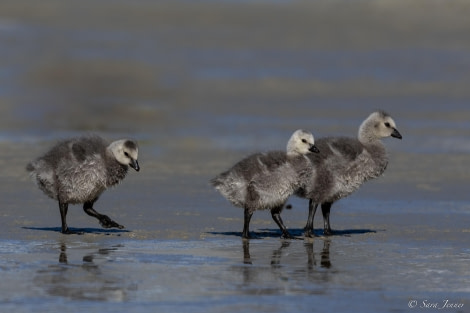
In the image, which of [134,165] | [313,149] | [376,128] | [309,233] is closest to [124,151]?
[134,165]

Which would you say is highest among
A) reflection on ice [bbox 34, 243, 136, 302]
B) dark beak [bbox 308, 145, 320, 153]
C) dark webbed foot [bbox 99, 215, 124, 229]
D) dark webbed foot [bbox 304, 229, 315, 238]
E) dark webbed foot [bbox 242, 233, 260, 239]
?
dark beak [bbox 308, 145, 320, 153]

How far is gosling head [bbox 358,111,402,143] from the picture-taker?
13422 millimetres

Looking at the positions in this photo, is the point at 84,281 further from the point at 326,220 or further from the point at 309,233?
the point at 326,220

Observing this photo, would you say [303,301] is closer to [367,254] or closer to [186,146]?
[367,254]

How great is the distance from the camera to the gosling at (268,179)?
39.2ft

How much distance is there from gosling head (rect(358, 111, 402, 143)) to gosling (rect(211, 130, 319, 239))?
1280 mm

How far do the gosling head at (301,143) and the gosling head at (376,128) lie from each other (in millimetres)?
1269

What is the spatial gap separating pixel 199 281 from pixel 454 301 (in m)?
1.91

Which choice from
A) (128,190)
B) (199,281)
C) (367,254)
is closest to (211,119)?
(128,190)

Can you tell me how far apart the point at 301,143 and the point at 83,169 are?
221 cm

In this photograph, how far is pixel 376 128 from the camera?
1349cm

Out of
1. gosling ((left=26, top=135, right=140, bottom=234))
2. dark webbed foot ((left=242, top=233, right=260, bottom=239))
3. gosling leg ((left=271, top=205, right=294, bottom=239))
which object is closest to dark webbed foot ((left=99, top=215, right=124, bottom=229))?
gosling ((left=26, top=135, right=140, bottom=234))

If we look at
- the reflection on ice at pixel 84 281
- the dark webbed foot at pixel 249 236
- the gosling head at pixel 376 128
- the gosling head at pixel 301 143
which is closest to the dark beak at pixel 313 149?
the gosling head at pixel 301 143

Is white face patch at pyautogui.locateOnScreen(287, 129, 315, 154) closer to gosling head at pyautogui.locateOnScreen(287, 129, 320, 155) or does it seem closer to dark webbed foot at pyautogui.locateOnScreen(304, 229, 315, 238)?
gosling head at pyautogui.locateOnScreen(287, 129, 320, 155)
